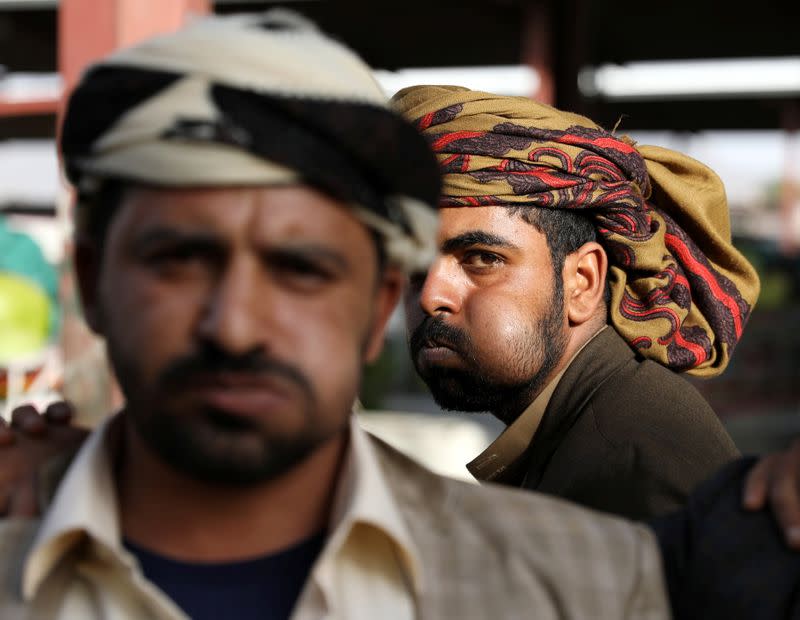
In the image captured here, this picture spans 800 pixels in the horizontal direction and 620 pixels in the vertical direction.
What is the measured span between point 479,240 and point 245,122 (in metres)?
1.34

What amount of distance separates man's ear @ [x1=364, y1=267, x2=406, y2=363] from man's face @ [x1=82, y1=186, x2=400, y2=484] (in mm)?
111

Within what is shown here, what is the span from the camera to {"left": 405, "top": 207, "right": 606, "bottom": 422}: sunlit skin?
2623 mm

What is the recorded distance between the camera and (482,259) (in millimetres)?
2666

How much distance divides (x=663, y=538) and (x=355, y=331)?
53 centimetres

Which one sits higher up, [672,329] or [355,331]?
[355,331]

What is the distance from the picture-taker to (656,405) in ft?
8.06

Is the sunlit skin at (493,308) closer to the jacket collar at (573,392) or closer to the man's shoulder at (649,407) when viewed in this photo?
the jacket collar at (573,392)

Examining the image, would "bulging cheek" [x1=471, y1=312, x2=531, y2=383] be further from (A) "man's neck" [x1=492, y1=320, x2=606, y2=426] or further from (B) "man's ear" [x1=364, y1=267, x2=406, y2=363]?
(B) "man's ear" [x1=364, y1=267, x2=406, y2=363]

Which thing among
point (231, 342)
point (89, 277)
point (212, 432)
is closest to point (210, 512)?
point (212, 432)

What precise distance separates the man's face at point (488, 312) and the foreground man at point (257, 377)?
1087mm

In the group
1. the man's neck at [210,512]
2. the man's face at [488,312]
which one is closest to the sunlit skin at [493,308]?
the man's face at [488,312]

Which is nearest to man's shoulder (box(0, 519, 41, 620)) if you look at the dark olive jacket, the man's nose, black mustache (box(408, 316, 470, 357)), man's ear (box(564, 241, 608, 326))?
the man's nose

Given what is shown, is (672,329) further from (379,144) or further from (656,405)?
(379,144)

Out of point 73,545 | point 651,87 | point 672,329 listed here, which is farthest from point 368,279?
point 651,87
